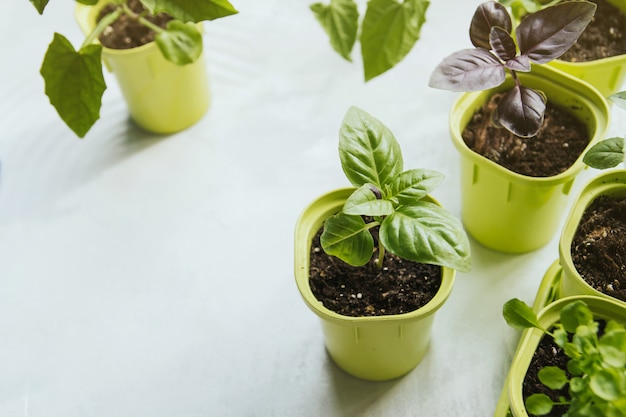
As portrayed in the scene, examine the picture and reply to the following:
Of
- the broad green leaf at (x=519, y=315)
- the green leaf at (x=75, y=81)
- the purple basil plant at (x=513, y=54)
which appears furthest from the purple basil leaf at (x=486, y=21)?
the green leaf at (x=75, y=81)

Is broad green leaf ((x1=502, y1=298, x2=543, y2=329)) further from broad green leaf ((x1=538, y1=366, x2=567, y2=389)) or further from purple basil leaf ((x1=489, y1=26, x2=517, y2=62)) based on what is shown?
purple basil leaf ((x1=489, y1=26, x2=517, y2=62))

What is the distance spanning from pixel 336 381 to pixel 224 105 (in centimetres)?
70

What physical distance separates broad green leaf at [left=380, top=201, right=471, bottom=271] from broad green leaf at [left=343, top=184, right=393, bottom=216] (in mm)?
18

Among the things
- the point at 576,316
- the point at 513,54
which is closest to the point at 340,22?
the point at 513,54

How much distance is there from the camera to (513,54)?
3.18 feet

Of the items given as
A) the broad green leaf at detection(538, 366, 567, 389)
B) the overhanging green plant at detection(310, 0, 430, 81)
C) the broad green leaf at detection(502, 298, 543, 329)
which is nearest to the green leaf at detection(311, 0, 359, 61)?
the overhanging green plant at detection(310, 0, 430, 81)

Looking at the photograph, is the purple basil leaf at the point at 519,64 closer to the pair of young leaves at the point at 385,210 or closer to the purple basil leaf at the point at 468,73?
the purple basil leaf at the point at 468,73

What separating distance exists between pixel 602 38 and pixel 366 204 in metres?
0.75

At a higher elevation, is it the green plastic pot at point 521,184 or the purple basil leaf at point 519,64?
the purple basil leaf at point 519,64

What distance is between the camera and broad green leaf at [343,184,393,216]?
0.83m

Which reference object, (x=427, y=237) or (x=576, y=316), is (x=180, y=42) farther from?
(x=576, y=316)

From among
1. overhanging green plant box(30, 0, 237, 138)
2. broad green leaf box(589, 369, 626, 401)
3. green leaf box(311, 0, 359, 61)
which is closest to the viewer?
broad green leaf box(589, 369, 626, 401)

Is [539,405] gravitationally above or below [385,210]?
below

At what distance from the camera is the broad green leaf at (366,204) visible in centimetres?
83
